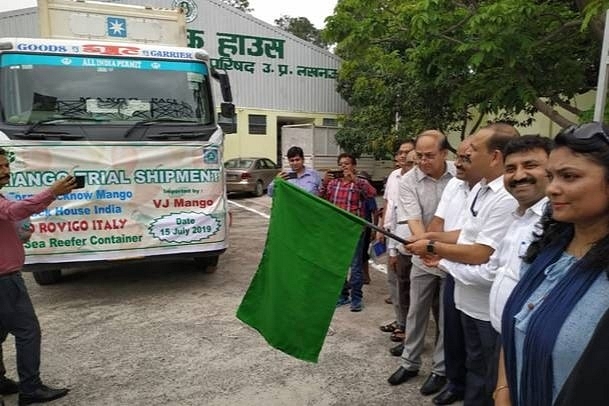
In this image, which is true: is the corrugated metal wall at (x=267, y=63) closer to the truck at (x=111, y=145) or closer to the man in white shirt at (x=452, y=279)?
the truck at (x=111, y=145)

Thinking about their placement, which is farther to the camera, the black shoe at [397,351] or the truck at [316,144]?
the truck at [316,144]

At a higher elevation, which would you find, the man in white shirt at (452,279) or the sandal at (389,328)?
the man in white shirt at (452,279)

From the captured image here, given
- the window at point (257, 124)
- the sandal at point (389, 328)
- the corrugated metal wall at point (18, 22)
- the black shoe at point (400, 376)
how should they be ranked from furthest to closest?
the window at point (257, 124) → the corrugated metal wall at point (18, 22) → the sandal at point (389, 328) → the black shoe at point (400, 376)

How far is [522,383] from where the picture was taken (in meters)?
1.45

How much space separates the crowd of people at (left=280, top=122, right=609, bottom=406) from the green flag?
1.34ft

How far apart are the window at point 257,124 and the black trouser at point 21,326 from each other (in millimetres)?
18871

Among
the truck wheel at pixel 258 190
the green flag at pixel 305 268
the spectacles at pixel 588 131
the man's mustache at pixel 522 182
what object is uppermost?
the spectacles at pixel 588 131

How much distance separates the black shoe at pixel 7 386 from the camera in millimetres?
3332

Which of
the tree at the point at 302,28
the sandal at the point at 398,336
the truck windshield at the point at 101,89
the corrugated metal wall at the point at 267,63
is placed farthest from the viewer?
the tree at the point at 302,28

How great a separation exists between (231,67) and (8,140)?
16.8 m

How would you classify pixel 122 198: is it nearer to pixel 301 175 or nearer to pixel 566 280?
pixel 301 175

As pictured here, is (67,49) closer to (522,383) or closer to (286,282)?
(286,282)

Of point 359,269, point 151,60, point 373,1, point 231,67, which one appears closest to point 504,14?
point 373,1

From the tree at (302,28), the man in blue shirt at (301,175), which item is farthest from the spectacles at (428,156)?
Result: the tree at (302,28)
